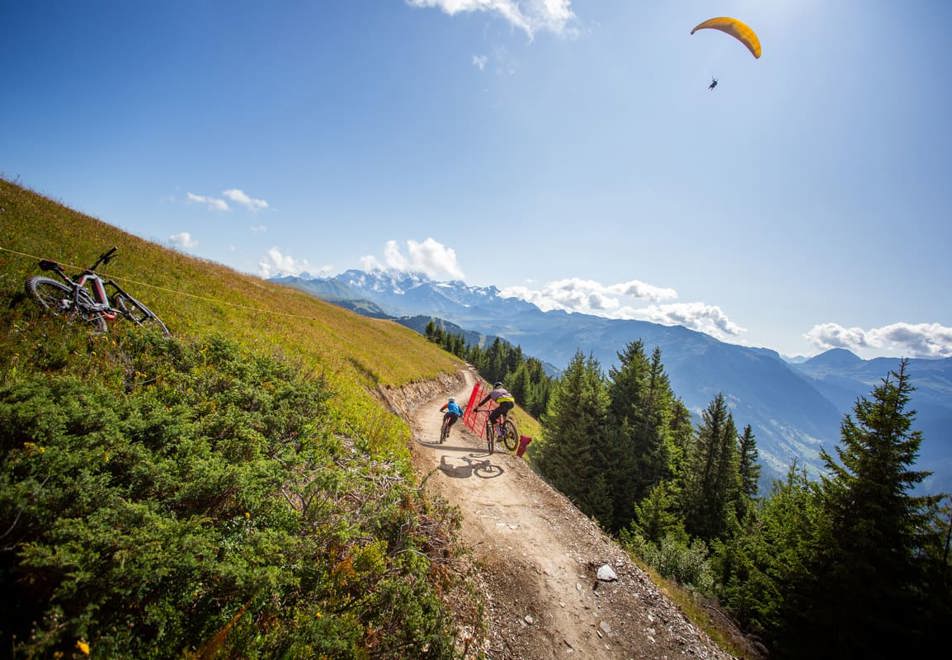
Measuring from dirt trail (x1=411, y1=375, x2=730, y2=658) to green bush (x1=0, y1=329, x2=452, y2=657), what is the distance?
1.91 meters

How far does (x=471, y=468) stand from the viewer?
13.0 metres

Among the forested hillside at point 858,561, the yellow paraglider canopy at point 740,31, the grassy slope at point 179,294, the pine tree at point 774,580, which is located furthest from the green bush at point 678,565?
the yellow paraglider canopy at point 740,31

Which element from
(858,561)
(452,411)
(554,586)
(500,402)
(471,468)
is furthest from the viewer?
(452,411)

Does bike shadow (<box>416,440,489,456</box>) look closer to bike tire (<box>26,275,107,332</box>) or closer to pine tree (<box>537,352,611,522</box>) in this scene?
bike tire (<box>26,275,107,332</box>)

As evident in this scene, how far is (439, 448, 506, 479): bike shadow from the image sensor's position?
12195mm

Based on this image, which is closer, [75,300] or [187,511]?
[187,511]

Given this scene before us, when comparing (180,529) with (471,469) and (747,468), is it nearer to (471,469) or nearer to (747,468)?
(471,469)

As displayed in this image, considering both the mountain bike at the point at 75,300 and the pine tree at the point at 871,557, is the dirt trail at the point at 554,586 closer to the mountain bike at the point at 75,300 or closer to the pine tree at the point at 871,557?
the pine tree at the point at 871,557

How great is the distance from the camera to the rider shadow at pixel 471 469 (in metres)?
12.2

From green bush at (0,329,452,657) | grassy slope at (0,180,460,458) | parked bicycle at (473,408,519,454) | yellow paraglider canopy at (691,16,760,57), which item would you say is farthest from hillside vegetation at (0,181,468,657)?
yellow paraglider canopy at (691,16,760,57)

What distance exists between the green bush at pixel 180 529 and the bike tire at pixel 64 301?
2.31ft

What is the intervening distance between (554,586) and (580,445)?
1856 centimetres

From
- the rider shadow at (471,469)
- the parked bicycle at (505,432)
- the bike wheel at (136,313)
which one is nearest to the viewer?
the bike wheel at (136,313)

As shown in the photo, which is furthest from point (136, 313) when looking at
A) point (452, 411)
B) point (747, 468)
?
point (747, 468)
